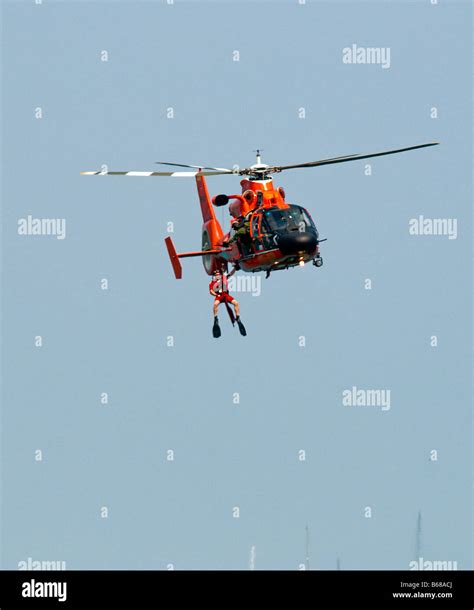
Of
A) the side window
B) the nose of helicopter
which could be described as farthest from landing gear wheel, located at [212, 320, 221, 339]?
the nose of helicopter

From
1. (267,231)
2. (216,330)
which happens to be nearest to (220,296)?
(216,330)

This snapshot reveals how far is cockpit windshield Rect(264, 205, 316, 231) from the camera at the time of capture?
12675 cm

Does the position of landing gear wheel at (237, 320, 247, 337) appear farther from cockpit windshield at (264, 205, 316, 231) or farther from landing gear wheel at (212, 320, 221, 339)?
cockpit windshield at (264, 205, 316, 231)

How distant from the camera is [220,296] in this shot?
132m

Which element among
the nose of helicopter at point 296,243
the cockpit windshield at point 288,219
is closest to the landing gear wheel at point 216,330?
the cockpit windshield at point 288,219

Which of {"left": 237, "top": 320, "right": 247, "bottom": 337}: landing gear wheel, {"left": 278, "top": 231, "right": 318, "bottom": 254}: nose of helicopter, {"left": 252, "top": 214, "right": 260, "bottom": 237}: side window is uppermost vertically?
{"left": 252, "top": 214, "right": 260, "bottom": 237}: side window

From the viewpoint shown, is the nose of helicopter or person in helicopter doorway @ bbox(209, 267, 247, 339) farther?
person in helicopter doorway @ bbox(209, 267, 247, 339)

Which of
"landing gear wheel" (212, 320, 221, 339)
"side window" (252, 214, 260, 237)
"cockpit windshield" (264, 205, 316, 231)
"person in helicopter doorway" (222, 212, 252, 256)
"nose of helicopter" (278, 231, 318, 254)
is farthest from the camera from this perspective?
"landing gear wheel" (212, 320, 221, 339)

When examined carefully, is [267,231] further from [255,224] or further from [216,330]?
[216,330]

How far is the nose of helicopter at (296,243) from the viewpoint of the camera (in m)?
126

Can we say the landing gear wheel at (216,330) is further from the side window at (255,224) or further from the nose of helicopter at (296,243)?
the nose of helicopter at (296,243)

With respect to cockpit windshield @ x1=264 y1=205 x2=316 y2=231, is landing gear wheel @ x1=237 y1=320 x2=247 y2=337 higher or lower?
lower
